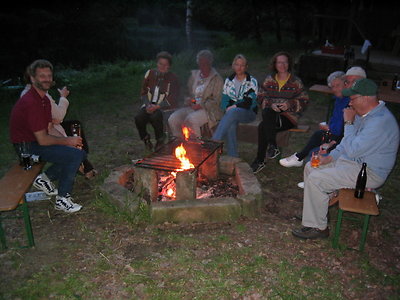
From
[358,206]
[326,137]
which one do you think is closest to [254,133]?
[326,137]

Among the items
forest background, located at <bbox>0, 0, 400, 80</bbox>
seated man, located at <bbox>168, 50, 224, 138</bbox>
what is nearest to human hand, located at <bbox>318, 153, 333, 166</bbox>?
seated man, located at <bbox>168, 50, 224, 138</bbox>

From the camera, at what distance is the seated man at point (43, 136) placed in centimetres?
428

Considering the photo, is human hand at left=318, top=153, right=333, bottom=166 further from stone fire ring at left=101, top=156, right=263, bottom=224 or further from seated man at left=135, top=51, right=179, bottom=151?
seated man at left=135, top=51, right=179, bottom=151

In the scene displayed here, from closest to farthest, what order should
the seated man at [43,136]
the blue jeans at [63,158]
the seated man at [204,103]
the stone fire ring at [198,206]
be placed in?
the seated man at [43,136], the stone fire ring at [198,206], the blue jeans at [63,158], the seated man at [204,103]

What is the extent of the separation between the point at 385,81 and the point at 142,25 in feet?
106

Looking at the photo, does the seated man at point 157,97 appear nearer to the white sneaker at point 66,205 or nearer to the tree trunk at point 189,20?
the white sneaker at point 66,205

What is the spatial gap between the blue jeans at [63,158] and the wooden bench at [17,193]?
279mm

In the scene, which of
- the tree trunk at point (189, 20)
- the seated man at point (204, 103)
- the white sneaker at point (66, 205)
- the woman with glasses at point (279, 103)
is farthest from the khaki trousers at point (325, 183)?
the tree trunk at point (189, 20)

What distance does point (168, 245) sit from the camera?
4.05m

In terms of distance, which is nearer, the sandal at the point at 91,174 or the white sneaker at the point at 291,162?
the sandal at the point at 91,174

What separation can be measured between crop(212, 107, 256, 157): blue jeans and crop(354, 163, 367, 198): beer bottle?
2415 mm

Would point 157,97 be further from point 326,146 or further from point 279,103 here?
point 326,146

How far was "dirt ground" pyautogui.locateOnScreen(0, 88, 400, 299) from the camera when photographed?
138 inches

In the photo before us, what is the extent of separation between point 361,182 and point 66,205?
12.1 feet
